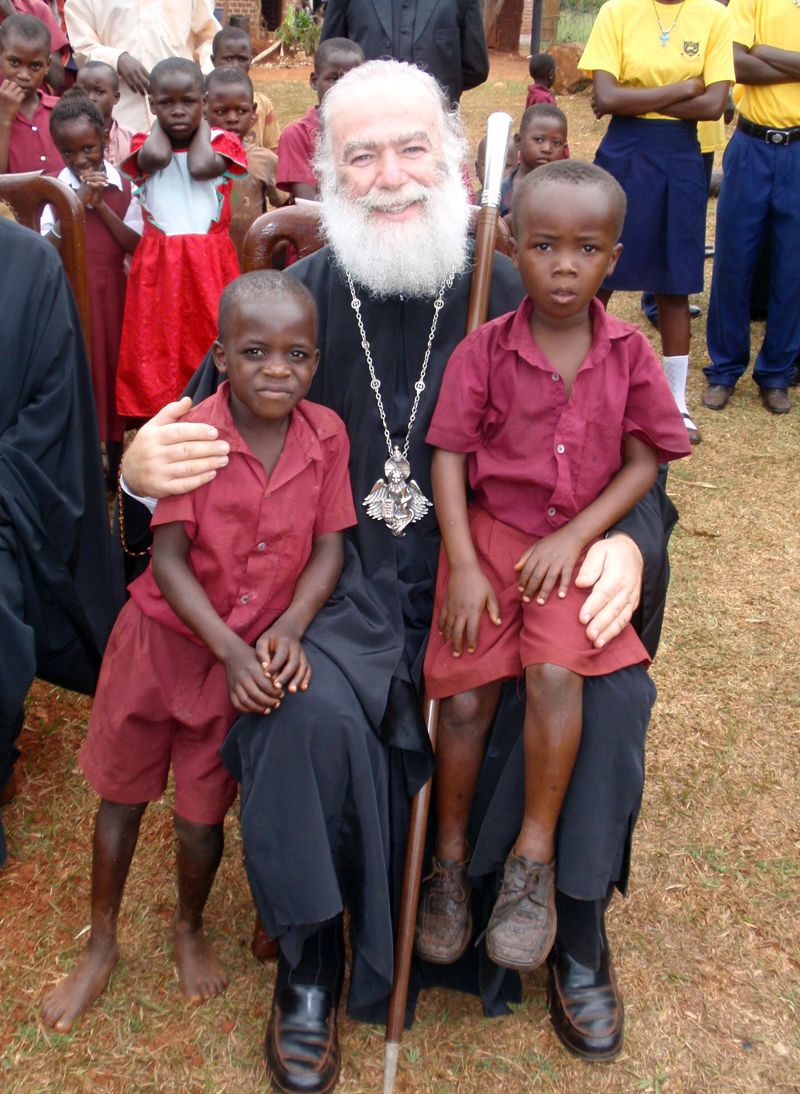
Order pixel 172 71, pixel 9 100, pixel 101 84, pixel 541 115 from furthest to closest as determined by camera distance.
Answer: pixel 541 115 → pixel 101 84 → pixel 9 100 → pixel 172 71

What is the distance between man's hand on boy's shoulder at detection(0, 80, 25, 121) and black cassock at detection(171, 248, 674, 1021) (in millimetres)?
3262

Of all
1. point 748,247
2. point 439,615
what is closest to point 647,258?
point 748,247

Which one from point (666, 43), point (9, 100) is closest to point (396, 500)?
point (9, 100)

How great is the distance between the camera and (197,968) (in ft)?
9.00

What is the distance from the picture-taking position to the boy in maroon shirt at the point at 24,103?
5363mm

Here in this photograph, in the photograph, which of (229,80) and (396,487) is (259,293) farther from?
(229,80)

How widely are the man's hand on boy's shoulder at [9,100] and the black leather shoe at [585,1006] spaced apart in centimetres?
464

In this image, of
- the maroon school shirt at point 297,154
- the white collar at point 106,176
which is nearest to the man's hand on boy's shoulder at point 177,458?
the white collar at point 106,176

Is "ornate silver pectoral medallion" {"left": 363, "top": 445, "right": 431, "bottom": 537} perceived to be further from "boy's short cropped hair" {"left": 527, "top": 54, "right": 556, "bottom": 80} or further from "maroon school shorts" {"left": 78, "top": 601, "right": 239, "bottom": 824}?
"boy's short cropped hair" {"left": 527, "top": 54, "right": 556, "bottom": 80}

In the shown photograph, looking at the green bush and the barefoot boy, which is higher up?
the barefoot boy

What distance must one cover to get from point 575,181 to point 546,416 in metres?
0.53

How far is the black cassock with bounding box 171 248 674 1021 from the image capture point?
7.58ft

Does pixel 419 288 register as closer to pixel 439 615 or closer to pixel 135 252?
pixel 439 615

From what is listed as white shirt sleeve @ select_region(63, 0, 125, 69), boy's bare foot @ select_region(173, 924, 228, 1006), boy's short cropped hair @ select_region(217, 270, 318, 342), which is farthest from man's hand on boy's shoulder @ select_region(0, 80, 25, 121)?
boy's bare foot @ select_region(173, 924, 228, 1006)
